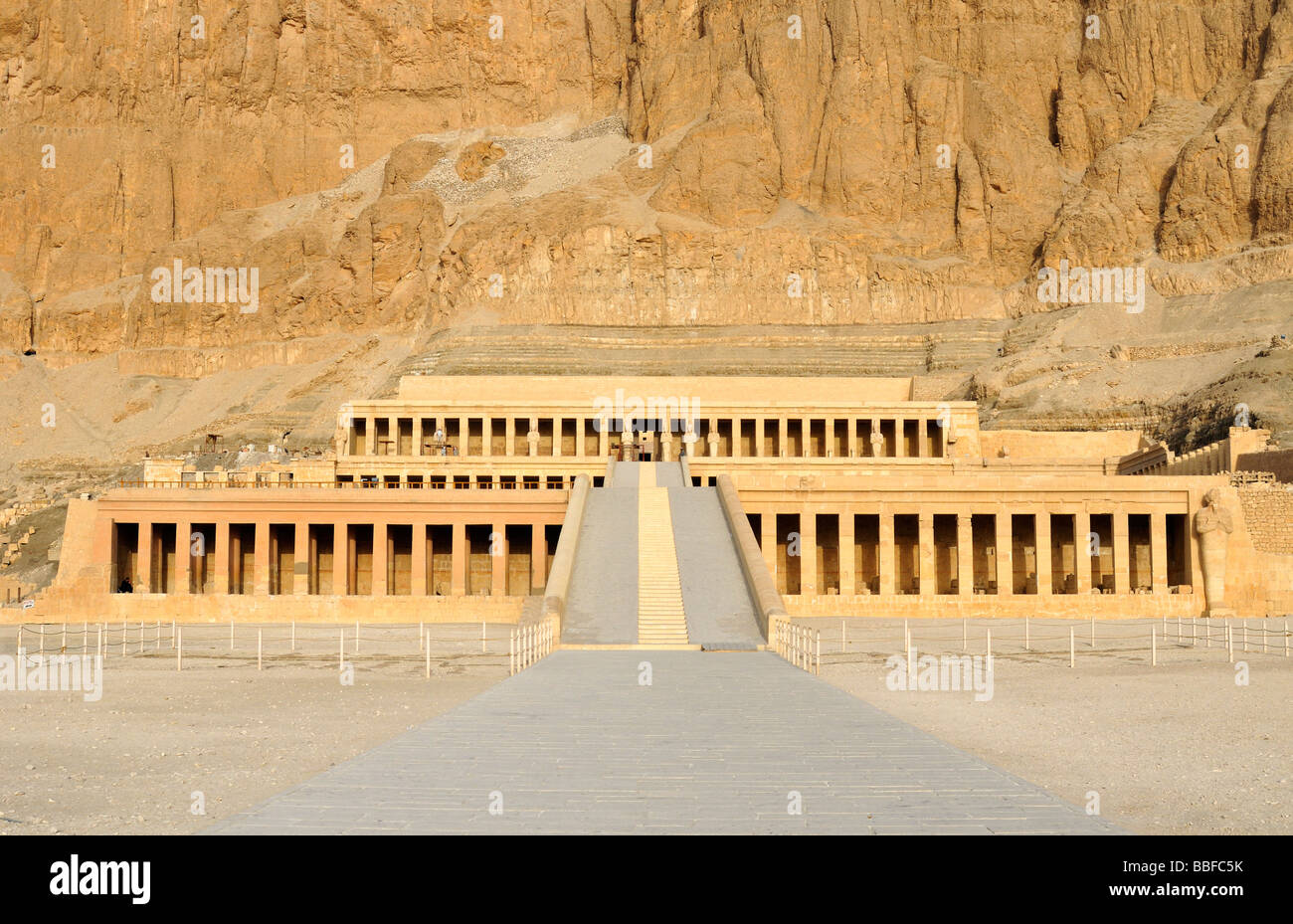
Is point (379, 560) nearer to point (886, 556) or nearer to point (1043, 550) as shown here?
point (886, 556)

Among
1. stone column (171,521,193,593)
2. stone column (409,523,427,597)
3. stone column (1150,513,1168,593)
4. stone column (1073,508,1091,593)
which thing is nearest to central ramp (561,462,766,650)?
stone column (409,523,427,597)

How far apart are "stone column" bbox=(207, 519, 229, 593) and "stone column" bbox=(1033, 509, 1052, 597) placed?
23474 mm

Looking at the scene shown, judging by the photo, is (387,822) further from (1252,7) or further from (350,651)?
(1252,7)

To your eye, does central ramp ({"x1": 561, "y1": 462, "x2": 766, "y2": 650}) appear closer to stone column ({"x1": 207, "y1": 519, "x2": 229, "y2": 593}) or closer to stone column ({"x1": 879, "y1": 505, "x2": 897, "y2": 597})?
stone column ({"x1": 879, "y1": 505, "x2": 897, "y2": 597})

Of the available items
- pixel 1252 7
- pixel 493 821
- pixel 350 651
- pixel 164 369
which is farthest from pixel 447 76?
pixel 493 821

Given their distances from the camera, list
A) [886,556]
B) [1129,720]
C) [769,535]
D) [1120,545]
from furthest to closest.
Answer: [769,535]
[1120,545]
[886,556]
[1129,720]

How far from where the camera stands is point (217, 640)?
30.3 m

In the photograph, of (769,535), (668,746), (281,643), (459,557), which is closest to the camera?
Result: (668,746)

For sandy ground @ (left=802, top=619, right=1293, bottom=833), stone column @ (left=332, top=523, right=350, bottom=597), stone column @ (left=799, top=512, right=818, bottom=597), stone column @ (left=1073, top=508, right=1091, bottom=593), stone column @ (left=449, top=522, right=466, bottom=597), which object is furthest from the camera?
stone column @ (left=332, top=523, right=350, bottom=597)

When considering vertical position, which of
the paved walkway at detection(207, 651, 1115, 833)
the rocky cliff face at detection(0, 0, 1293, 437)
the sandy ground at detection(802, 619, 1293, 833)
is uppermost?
the rocky cliff face at detection(0, 0, 1293, 437)

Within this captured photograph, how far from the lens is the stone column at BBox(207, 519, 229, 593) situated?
38875 mm

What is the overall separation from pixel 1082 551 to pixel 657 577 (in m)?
13.8

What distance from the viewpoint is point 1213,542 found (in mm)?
36875

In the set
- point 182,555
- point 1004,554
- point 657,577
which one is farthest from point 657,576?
point 182,555
